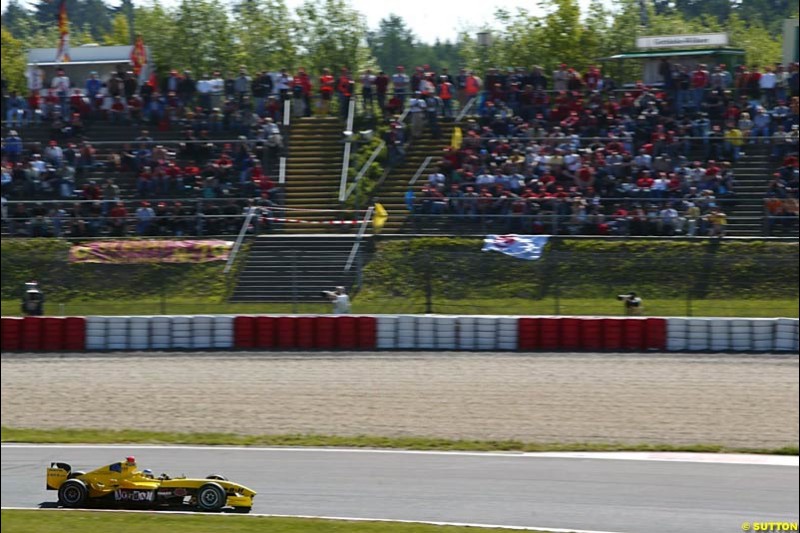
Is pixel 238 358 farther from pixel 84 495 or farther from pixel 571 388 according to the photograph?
pixel 84 495

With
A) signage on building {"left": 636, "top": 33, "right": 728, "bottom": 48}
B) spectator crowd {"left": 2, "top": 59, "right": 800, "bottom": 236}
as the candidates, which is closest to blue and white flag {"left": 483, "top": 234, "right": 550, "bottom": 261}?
spectator crowd {"left": 2, "top": 59, "right": 800, "bottom": 236}

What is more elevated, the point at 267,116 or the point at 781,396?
the point at 267,116

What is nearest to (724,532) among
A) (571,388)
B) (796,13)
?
(571,388)

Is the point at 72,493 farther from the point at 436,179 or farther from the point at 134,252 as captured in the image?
the point at 134,252

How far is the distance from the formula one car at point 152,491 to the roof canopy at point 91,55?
32.6 m

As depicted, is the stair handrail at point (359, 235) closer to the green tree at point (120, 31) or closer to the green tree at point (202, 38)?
the green tree at point (202, 38)

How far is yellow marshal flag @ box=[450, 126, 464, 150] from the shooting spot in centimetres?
2073

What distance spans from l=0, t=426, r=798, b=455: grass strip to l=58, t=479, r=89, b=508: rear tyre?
10.7m

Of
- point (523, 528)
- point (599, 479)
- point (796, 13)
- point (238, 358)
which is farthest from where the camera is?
point (796, 13)

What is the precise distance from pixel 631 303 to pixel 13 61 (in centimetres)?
4584

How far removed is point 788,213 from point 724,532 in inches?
447

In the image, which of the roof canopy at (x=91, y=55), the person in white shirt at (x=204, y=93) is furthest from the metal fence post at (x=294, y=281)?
the roof canopy at (x=91, y=55)

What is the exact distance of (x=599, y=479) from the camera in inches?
547

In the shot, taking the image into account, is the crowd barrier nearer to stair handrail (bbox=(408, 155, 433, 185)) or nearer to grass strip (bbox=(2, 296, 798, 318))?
grass strip (bbox=(2, 296, 798, 318))
